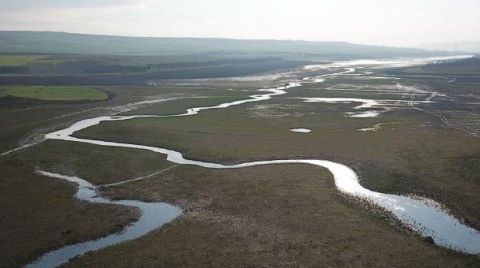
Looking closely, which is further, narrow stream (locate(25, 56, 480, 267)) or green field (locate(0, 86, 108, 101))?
green field (locate(0, 86, 108, 101))

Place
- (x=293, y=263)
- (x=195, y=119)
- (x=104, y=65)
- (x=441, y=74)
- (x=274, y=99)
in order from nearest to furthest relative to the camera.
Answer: (x=293, y=263)
(x=195, y=119)
(x=274, y=99)
(x=441, y=74)
(x=104, y=65)

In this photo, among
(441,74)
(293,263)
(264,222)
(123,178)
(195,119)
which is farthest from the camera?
(441,74)

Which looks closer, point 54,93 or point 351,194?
point 351,194

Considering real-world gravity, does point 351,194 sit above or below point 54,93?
above

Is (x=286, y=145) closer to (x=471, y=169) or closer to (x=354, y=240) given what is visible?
(x=471, y=169)

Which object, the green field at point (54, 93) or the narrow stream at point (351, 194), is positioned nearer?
the narrow stream at point (351, 194)

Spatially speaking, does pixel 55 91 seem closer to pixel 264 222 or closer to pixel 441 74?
pixel 264 222

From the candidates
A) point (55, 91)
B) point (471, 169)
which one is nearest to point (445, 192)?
point (471, 169)

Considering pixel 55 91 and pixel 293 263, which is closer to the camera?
pixel 293 263
